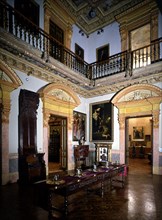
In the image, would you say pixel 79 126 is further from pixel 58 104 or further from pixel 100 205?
pixel 100 205

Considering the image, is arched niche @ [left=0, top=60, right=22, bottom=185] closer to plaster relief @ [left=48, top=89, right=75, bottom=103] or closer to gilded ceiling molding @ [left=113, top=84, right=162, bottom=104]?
plaster relief @ [left=48, top=89, right=75, bottom=103]

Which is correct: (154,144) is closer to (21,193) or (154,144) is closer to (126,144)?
(126,144)

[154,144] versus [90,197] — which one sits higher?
[154,144]

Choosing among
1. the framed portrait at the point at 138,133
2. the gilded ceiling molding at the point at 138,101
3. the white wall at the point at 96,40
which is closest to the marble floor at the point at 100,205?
the gilded ceiling molding at the point at 138,101

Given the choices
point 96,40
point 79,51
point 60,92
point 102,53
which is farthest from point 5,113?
point 96,40

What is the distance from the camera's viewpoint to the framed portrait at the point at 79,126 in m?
9.03

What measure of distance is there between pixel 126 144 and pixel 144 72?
3550 millimetres

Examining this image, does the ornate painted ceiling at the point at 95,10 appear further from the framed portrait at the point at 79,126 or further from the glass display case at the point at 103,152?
the glass display case at the point at 103,152

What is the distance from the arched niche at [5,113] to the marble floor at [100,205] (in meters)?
0.60

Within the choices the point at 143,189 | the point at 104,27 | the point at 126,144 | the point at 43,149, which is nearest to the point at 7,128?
the point at 43,149

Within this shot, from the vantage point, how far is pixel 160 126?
24.6 feet

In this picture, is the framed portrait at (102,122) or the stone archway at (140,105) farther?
the framed portrait at (102,122)

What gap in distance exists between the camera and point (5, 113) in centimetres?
571

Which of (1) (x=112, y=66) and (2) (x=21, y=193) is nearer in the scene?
(2) (x=21, y=193)
